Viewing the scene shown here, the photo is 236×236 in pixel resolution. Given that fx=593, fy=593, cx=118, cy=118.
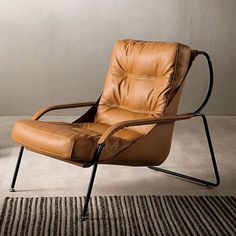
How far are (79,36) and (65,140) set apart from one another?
280 cm

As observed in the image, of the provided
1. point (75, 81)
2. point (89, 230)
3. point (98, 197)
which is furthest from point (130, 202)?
point (75, 81)

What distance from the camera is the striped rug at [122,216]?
2.78m

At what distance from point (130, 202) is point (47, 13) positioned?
2809 mm

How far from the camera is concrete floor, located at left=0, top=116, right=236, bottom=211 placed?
3.40m

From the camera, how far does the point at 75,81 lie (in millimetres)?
5676

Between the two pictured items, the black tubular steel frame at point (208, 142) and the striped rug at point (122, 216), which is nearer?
the striped rug at point (122, 216)

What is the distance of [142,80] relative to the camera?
11.8 ft

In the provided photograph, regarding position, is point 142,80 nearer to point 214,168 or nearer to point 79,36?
point 214,168

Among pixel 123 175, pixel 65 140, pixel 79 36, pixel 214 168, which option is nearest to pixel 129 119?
pixel 123 175

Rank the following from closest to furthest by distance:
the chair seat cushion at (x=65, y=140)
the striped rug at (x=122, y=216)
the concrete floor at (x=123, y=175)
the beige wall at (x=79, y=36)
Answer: the striped rug at (x=122, y=216), the chair seat cushion at (x=65, y=140), the concrete floor at (x=123, y=175), the beige wall at (x=79, y=36)

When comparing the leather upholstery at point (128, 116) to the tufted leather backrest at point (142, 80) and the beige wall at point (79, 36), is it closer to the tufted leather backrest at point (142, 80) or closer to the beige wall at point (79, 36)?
the tufted leather backrest at point (142, 80)

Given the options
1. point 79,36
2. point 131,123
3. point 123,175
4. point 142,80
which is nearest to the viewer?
point 131,123

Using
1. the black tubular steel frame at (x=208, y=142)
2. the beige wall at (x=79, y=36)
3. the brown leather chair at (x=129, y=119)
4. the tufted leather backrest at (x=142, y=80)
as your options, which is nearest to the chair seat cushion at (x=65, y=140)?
the brown leather chair at (x=129, y=119)

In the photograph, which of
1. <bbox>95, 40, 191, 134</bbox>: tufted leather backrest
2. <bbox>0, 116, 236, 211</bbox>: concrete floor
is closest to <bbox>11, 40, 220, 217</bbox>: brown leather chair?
<bbox>95, 40, 191, 134</bbox>: tufted leather backrest
